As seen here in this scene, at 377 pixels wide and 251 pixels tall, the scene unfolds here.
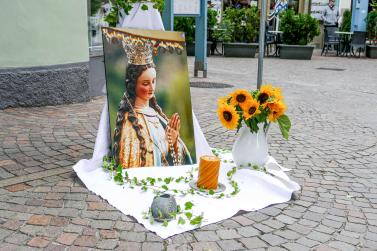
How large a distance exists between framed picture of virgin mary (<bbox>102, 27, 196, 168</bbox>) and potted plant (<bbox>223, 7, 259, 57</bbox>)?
12580 mm

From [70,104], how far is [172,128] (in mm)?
3230

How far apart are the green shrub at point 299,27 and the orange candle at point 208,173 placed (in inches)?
533

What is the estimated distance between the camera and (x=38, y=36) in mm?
6547

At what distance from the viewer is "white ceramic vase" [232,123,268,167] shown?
402cm

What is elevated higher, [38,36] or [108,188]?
[38,36]

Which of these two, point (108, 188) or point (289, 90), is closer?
point (108, 188)

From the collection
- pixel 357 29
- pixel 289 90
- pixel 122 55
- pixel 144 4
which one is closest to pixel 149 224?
pixel 122 55

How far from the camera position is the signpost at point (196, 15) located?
9.80 m

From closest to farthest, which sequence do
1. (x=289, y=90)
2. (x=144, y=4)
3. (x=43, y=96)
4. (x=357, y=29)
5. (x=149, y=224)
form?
(x=149, y=224), (x=144, y=4), (x=43, y=96), (x=289, y=90), (x=357, y=29)

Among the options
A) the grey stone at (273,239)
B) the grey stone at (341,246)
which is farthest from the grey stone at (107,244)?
the grey stone at (341,246)

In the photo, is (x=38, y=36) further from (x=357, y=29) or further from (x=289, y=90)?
(x=357, y=29)

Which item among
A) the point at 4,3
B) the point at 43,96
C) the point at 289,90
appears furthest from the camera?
the point at 289,90

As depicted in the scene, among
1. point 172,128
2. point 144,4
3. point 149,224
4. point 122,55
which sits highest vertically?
point 144,4

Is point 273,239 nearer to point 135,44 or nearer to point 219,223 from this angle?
point 219,223
